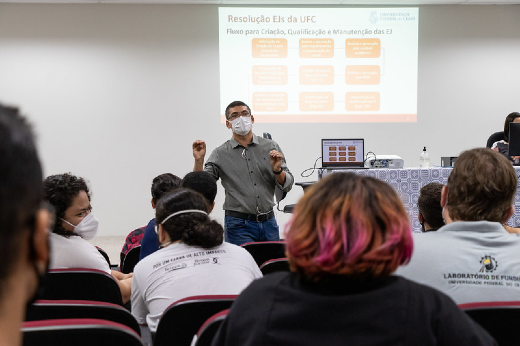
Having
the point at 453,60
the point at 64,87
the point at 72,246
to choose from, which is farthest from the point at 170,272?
the point at 453,60

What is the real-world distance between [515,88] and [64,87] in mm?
6097

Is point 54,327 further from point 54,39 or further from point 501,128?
point 501,128

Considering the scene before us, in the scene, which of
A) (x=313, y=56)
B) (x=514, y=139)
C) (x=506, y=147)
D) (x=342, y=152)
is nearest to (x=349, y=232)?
(x=342, y=152)

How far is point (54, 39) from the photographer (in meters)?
6.02

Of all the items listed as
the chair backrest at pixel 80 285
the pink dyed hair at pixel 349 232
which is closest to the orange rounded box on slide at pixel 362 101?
the chair backrest at pixel 80 285

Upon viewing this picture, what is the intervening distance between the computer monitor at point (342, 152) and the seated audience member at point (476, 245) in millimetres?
2546

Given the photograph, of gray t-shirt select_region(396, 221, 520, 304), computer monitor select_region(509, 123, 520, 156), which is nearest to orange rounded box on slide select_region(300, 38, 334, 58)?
computer monitor select_region(509, 123, 520, 156)

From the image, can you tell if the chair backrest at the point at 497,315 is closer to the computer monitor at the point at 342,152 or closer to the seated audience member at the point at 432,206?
the seated audience member at the point at 432,206

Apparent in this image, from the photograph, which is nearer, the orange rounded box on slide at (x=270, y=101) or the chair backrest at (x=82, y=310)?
the chair backrest at (x=82, y=310)

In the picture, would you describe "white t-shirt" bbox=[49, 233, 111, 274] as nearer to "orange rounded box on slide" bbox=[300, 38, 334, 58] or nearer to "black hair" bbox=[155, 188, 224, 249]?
"black hair" bbox=[155, 188, 224, 249]

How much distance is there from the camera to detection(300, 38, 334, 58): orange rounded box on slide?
6051 mm

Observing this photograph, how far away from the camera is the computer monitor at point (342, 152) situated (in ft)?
13.5

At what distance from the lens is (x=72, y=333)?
1044mm

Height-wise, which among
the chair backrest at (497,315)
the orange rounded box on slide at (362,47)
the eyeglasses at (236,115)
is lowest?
the chair backrest at (497,315)
